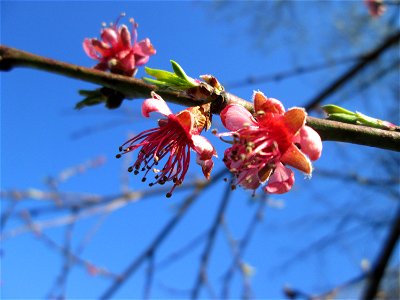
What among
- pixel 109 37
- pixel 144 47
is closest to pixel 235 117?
pixel 144 47

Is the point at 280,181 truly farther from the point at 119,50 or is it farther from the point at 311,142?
the point at 119,50

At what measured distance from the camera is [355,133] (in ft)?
3.99

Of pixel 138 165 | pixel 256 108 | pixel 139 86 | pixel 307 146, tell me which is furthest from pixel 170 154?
pixel 307 146

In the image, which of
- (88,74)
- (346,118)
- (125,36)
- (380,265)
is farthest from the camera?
(380,265)

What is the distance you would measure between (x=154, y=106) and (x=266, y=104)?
1.11 feet

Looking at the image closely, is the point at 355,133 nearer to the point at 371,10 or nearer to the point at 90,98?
the point at 90,98

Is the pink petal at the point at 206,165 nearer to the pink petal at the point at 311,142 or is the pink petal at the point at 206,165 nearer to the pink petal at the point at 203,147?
the pink petal at the point at 203,147

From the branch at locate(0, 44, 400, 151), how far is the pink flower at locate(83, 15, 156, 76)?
0.19 meters

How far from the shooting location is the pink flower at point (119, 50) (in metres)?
1.73

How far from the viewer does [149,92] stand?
1.42m

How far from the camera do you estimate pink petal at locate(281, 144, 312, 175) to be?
50.8 inches

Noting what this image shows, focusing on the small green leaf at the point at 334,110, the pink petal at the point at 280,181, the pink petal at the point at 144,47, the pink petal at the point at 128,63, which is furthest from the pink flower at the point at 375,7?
the pink petal at the point at 280,181

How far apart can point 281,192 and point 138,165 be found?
485 millimetres

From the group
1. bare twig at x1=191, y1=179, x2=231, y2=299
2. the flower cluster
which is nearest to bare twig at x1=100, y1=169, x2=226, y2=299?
bare twig at x1=191, y1=179, x2=231, y2=299
